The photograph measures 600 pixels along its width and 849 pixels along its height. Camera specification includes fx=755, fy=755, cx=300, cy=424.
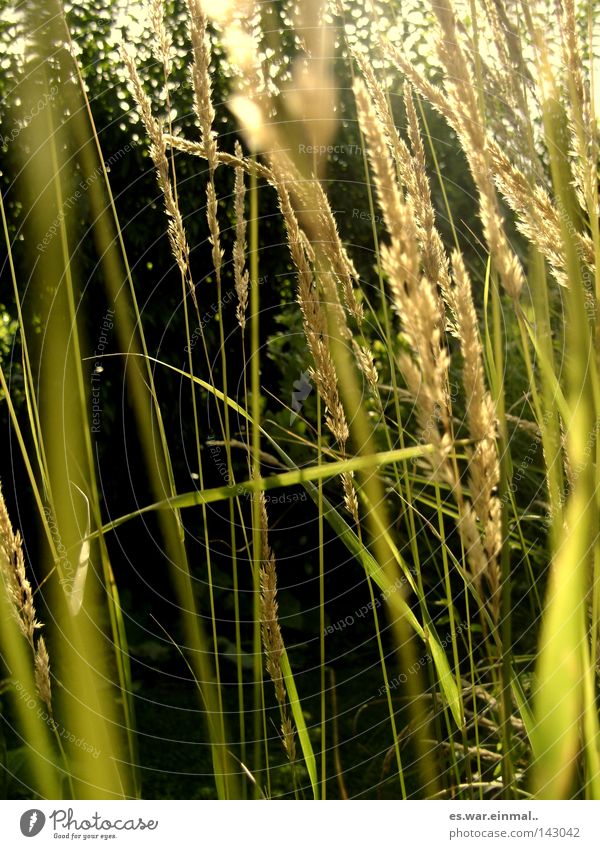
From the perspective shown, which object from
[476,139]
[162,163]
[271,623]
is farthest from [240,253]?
[271,623]

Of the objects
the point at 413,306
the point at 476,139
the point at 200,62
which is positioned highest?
the point at 200,62

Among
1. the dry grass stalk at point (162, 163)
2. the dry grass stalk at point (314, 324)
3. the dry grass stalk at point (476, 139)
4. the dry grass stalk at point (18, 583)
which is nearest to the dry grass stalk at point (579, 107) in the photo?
the dry grass stalk at point (476, 139)

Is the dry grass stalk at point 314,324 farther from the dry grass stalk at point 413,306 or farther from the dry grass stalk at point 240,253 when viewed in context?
the dry grass stalk at point 413,306

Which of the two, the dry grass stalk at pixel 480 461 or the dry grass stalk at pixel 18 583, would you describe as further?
the dry grass stalk at pixel 18 583

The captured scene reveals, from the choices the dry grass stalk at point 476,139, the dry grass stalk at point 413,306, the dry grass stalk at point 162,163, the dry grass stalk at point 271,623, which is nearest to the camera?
the dry grass stalk at point 413,306

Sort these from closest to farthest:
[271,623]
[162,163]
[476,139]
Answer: [476,139] < [271,623] < [162,163]

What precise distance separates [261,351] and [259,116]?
1767mm

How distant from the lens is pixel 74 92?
2.02 meters

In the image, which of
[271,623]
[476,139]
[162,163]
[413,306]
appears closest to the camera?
[413,306]

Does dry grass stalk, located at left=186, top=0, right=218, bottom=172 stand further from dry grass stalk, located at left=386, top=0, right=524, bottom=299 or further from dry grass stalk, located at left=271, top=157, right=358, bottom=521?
dry grass stalk, located at left=386, top=0, right=524, bottom=299

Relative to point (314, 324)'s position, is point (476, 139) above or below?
above

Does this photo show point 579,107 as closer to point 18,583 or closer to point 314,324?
point 314,324

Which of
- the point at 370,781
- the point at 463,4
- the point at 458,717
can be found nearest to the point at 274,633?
the point at 458,717
